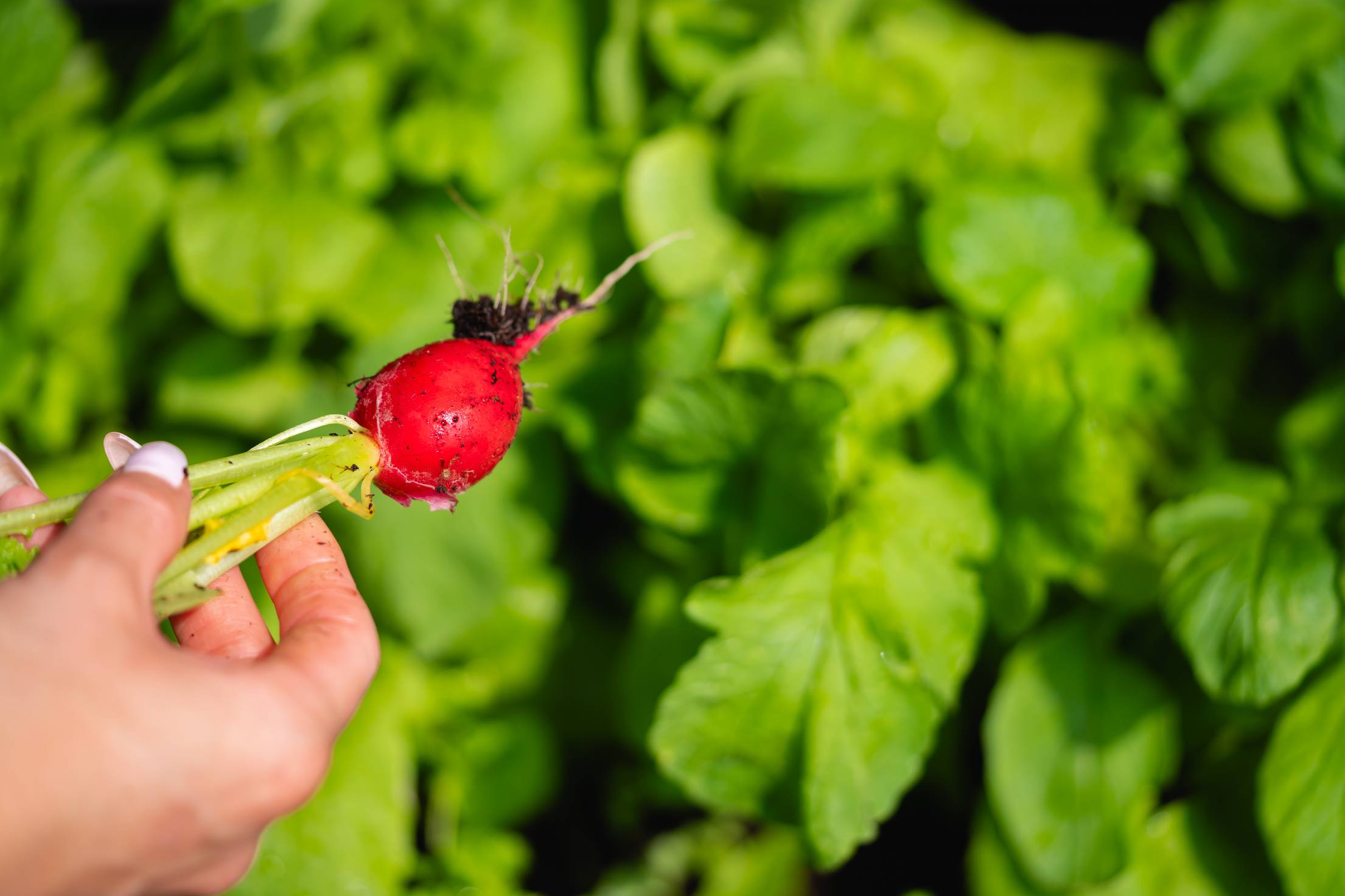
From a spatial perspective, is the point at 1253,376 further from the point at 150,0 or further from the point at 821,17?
the point at 150,0

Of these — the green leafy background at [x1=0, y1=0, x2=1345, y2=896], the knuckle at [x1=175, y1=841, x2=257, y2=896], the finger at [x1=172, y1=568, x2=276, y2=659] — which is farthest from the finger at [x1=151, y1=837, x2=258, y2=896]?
the green leafy background at [x1=0, y1=0, x2=1345, y2=896]

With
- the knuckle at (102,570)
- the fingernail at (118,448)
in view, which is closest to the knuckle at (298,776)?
the knuckle at (102,570)

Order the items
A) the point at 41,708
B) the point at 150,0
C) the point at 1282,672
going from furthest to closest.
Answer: the point at 150,0 < the point at 1282,672 < the point at 41,708

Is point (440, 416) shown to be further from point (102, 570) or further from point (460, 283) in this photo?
point (102, 570)

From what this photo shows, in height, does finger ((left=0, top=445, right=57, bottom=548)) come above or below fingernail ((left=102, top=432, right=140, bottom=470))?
below

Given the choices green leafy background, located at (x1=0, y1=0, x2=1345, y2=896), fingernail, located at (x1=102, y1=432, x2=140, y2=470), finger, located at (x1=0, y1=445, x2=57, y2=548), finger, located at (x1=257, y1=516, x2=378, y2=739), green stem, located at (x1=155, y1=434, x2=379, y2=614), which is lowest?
green leafy background, located at (x1=0, y1=0, x2=1345, y2=896)

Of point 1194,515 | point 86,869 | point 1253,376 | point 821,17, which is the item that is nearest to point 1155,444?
point 1253,376

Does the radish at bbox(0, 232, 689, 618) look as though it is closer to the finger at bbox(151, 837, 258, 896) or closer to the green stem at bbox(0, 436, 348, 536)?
the green stem at bbox(0, 436, 348, 536)

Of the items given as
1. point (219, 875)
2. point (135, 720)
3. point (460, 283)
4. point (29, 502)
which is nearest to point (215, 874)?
point (219, 875)
